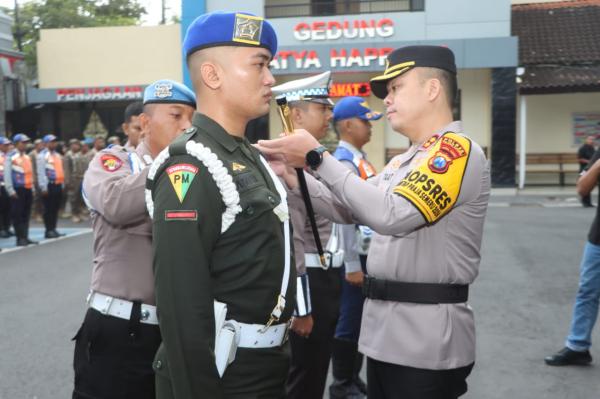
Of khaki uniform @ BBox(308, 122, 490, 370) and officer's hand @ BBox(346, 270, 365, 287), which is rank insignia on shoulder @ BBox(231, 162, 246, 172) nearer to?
khaki uniform @ BBox(308, 122, 490, 370)

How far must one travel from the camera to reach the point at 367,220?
2.36 metres

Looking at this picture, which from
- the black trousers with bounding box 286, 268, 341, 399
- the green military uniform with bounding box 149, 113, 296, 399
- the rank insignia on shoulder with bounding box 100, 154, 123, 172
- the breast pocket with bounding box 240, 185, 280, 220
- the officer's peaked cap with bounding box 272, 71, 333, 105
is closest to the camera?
the green military uniform with bounding box 149, 113, 296, 399

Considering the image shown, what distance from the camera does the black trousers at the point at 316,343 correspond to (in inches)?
147

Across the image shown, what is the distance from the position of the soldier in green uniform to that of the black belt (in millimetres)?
574

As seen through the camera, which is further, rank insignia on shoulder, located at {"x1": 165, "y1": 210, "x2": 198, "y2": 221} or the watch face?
the watch face

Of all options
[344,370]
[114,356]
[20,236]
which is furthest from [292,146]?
[20,236]

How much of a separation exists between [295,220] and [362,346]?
3.54 feet

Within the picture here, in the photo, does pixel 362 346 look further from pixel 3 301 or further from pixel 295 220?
pixel 3 301

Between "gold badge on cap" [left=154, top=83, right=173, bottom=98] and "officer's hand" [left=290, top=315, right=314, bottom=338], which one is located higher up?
"gold badge on cap" [left=154, top=83, right=173, bottom=98]

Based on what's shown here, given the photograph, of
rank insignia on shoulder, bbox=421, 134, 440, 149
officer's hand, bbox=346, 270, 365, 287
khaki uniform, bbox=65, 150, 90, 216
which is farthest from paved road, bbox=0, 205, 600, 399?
khaki uniform, bbox=65, 150, 90, 216

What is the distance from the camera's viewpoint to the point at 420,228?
242cm

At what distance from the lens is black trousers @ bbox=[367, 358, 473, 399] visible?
246cm

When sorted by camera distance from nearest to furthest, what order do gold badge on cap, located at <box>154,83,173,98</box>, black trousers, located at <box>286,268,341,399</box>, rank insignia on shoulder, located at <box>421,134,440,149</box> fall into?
rank insignia on shoulder, located at <box>421,134,440,149</box>
gold badge on cap, located at <box>154,83,173,98</box>
black trousers, located at <box>286,268,341,399</box>

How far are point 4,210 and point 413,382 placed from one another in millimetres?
12775
